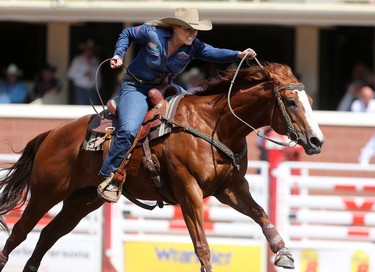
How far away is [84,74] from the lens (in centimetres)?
1534

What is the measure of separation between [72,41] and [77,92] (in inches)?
55.5

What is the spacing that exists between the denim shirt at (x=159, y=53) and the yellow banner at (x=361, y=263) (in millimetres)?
2676

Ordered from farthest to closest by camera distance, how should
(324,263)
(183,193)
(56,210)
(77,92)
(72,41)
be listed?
(72,41)
(77,92)
(56,210)
(324,263)
(183,193)

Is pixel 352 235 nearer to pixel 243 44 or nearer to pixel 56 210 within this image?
pixel 56 210

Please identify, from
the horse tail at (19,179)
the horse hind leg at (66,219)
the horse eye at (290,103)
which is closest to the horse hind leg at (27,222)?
the horse hind leg at (66,219)

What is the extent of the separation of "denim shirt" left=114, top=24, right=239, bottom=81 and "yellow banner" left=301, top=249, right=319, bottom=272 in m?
2.52

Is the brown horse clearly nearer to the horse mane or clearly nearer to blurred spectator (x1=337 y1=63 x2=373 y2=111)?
the horse mane

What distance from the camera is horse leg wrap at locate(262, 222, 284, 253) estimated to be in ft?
23.5

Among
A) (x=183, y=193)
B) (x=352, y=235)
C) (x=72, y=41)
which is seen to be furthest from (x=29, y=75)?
(x=183, y=193)

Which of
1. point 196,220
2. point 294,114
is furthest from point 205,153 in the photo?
point 294,114

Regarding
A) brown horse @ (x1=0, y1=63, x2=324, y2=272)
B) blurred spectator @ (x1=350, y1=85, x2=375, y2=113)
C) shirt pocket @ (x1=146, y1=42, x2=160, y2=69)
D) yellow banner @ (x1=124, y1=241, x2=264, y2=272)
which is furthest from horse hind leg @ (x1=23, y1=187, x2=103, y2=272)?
blurred spectator @ (x1=350, y1=85, x2=375, y2=113)

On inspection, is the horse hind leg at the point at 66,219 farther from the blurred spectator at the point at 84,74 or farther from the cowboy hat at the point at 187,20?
the blurred spectator at the point at 84,74

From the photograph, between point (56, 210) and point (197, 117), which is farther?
point (56, 210)

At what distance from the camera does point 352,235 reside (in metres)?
9.17
